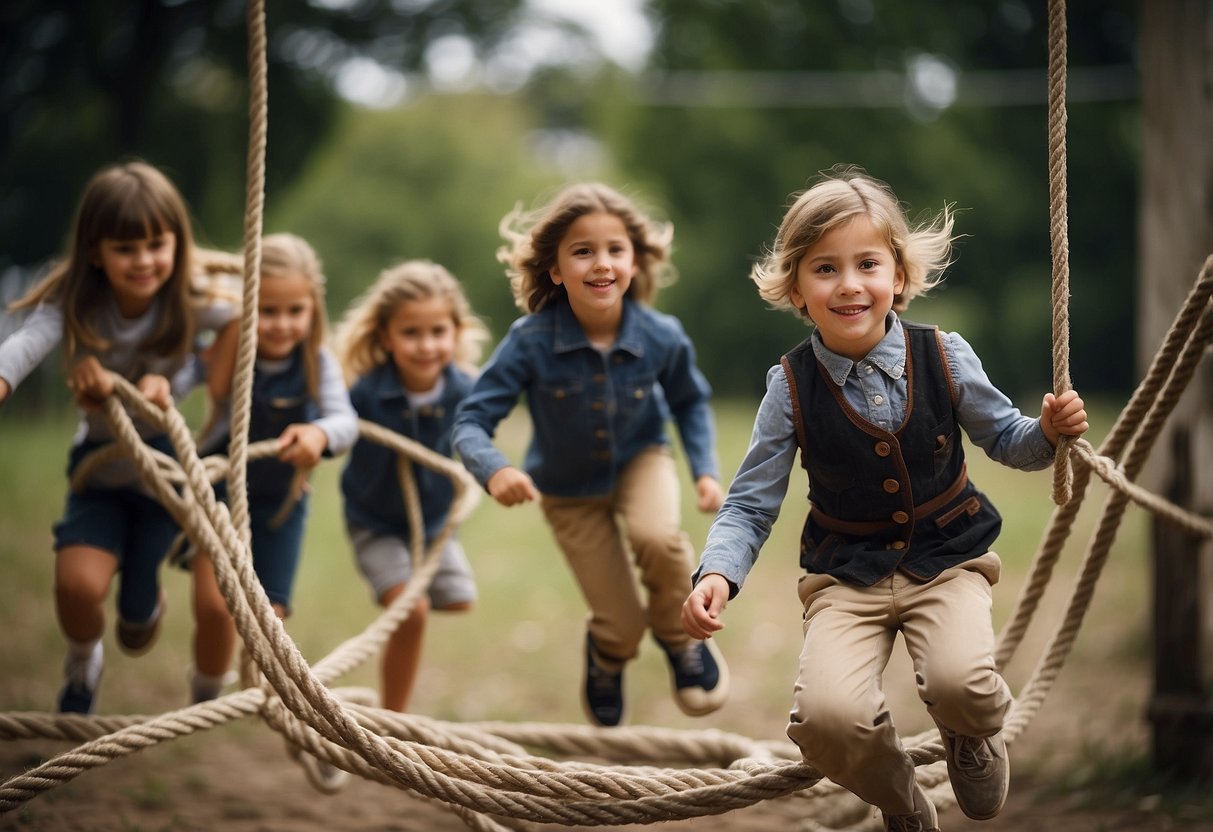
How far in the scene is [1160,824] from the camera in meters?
3.53

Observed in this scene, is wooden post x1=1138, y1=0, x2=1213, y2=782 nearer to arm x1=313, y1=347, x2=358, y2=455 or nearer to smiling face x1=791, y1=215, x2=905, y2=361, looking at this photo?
smiling face x1=791, y1=215, x2=905, y2=361

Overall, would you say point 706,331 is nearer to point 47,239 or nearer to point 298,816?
point 47,239

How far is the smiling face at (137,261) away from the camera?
3.12 meters

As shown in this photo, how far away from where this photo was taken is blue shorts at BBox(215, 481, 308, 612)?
3.51m

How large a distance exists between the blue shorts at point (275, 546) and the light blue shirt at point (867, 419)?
1661mm

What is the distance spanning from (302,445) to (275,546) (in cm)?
53

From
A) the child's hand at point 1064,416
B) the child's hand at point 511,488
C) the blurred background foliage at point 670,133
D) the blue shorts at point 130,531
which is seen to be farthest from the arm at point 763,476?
the blurred background foliage at point 670,133

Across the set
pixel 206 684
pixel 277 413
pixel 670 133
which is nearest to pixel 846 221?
pixel 277 413

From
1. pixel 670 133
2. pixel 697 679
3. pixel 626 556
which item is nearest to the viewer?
pixel 697 679

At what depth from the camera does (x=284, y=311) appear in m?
3.39

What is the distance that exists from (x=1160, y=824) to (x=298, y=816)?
7.90 ft

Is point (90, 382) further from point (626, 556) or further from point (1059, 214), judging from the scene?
point (1059, 214)

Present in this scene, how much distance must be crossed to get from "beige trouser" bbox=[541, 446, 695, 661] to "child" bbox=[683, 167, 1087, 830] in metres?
0.88

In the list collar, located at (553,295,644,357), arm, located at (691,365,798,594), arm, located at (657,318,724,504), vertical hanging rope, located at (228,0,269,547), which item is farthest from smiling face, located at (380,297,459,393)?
arm, located at (691,365,798,594)
